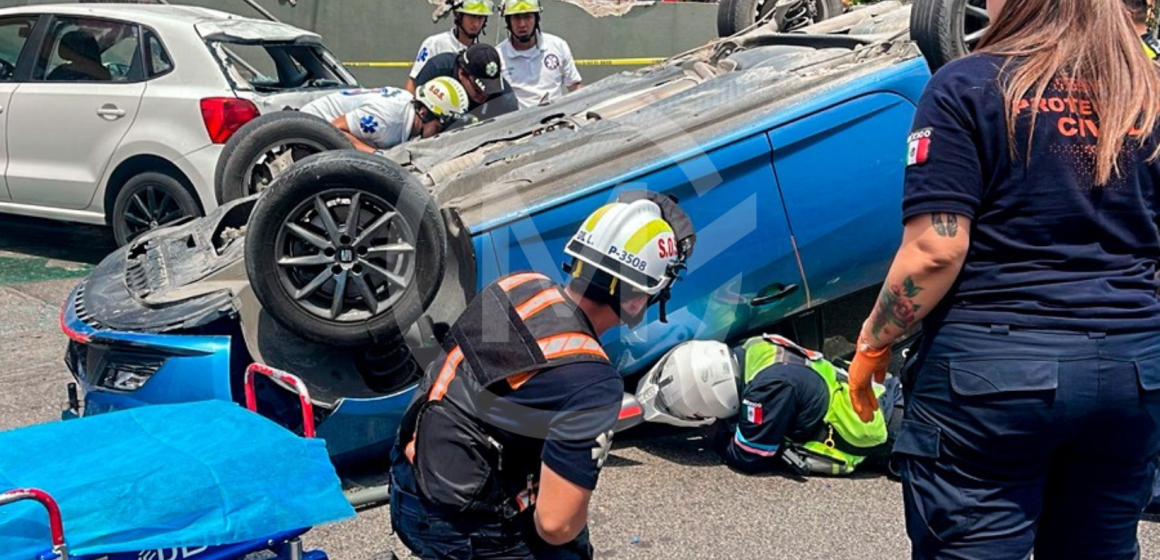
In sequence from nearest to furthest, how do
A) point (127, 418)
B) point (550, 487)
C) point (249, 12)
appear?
point (550, 487), point (127, 418), point (249, 12)

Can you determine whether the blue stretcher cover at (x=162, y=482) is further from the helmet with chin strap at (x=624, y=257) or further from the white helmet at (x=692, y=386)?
the white helmet at (x=692, y=386)

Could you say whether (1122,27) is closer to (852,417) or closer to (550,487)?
(550,487)

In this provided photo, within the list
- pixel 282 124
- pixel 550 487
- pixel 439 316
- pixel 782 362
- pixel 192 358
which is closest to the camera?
pixel 550 487

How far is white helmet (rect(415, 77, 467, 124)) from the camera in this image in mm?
6031

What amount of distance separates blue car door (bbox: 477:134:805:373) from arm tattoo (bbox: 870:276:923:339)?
1962mm

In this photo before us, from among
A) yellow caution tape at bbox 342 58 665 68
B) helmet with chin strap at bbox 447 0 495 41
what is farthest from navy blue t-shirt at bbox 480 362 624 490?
yellow caution tape at bbox 342 58 665 68

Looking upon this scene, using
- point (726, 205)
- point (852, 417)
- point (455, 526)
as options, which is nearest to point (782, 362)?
point (852, 417)

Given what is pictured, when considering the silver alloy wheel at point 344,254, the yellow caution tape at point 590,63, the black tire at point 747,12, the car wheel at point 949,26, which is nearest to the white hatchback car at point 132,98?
the black tire at point 747,12

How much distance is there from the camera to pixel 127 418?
291 centimetres

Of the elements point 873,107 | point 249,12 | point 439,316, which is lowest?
point 249,12

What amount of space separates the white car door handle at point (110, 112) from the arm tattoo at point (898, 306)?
19.8ft

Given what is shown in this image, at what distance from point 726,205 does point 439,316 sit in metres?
1.17

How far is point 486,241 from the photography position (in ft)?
14.2

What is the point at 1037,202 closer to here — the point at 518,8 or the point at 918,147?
the point at 918,147
